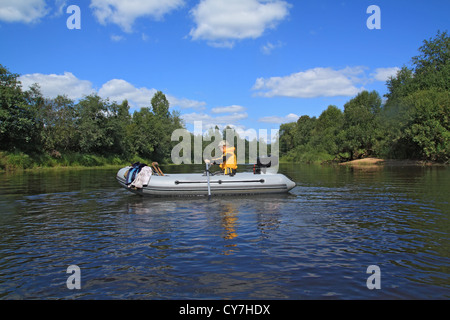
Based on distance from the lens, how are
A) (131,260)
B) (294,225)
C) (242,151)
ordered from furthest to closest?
(242,151) → (294,225) → (131,260)

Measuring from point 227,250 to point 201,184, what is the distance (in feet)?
19.0

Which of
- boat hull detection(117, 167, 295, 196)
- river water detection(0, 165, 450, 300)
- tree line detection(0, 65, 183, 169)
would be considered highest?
tree line detection(0, 65, 183, 169)

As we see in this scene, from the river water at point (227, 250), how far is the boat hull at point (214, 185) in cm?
135

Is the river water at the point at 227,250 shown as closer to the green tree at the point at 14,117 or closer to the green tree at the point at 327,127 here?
the green tree at the point at 14,117

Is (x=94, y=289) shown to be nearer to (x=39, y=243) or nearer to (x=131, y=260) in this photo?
(x=131, y=260)

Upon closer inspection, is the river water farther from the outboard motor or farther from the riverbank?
the riverbank

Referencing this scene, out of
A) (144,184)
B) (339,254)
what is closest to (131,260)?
(339,254)

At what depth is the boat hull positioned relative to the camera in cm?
1098

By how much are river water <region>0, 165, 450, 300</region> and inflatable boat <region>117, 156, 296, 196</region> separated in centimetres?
130

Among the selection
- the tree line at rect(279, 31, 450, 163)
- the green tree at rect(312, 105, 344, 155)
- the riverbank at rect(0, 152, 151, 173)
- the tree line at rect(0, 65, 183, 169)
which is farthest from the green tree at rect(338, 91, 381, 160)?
the riverbank at rect(0, 152, 151, 173)

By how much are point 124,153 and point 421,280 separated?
39885mm

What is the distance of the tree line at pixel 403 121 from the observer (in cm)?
2989

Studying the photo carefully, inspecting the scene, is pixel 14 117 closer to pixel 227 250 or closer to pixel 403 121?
pixel 227 250

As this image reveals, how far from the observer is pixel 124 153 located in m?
41.1
